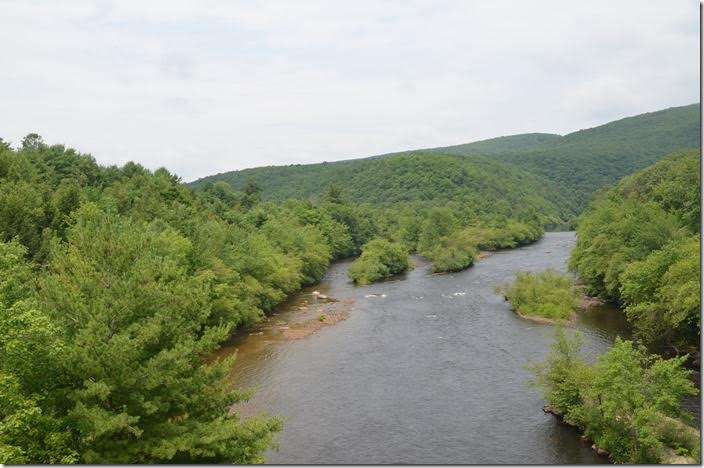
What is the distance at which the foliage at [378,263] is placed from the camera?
65.1 metres

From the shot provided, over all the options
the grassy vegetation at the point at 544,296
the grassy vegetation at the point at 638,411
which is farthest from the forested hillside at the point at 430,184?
the grassy vegetation at the point at 638,411

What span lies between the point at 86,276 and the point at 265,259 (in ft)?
112

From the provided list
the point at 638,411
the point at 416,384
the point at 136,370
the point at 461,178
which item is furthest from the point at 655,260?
the point at 461,178

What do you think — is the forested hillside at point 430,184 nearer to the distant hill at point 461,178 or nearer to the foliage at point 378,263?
the distant hill at point 461,178

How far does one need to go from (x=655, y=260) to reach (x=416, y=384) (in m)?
16.8

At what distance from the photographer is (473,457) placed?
22359 mm

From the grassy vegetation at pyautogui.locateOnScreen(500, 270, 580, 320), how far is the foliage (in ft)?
61.4

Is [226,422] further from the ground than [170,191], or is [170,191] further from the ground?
[170,191]

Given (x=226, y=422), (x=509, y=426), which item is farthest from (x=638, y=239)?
(x=226, y=422)

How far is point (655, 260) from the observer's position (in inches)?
1406

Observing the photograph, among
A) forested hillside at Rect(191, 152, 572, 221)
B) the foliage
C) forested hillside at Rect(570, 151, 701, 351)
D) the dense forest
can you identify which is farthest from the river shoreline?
forested hillside at Rect(191, 152, 572, 221)

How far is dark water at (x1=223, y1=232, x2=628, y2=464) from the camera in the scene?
2322cm

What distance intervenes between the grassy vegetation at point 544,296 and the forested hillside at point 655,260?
291 centimetres

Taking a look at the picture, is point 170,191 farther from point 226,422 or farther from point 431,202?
point 431,202
